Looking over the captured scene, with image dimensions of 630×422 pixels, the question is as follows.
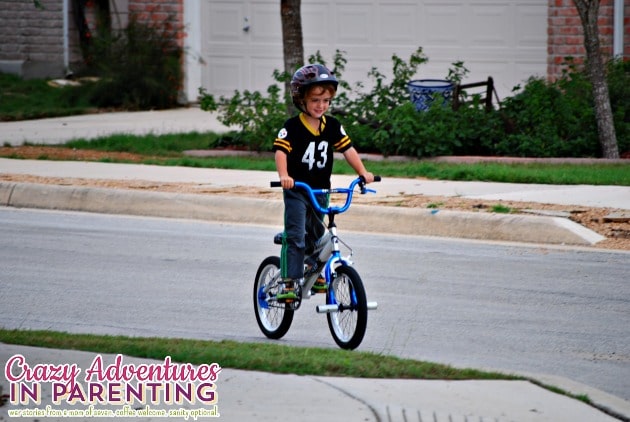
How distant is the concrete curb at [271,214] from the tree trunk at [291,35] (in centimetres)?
422

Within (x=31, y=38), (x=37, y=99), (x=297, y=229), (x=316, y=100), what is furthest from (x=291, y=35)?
(x=297, y=229)

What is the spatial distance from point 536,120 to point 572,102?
59 centimetres

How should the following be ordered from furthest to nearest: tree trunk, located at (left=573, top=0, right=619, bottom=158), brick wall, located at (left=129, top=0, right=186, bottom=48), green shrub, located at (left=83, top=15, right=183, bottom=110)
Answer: brick wall, located at (left=129, top=0, right=186, bottom=48) < green shrub, located at (left=83, top=15, right=183, bottom=110) < tree trunk, located at (left=573, top=0, right=619, bottom=158)

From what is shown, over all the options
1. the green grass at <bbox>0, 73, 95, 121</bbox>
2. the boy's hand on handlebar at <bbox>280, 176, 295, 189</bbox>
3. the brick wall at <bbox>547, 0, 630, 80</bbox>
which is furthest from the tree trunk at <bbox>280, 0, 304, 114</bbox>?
the boy's hand on handlebar at <bbox>280, 176, 295, 189</bbox>

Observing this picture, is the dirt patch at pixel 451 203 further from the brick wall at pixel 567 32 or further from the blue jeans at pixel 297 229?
the brick wall at pixel 567 32

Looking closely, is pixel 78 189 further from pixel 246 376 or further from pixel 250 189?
pixel 246 376

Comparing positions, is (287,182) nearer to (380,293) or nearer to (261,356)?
(261,356)

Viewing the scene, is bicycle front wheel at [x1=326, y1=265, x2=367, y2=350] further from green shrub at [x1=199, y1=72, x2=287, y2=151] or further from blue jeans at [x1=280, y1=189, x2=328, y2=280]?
green shrub at [x1=199, y1=72, x2=287, y2=151]

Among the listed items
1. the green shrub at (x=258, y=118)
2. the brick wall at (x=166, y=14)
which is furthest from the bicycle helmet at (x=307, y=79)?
the brick wall at (x=166, y=14)

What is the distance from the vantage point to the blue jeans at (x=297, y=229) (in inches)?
287

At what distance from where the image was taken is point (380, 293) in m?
8.91

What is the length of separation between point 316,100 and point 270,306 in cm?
135

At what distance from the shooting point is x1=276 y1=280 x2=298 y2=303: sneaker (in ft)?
24.3

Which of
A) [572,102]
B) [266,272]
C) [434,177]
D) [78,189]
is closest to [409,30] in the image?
[572,102]
